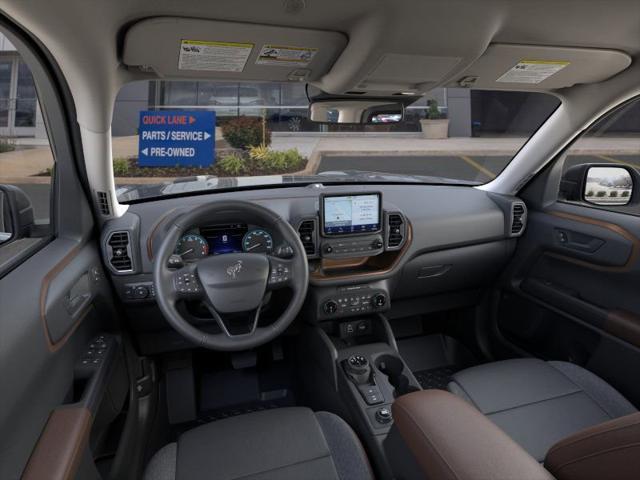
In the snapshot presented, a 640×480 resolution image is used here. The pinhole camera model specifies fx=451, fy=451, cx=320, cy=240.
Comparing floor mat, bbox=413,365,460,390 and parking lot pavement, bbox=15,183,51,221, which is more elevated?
parking lot pavement, bbox=15,183,51,221

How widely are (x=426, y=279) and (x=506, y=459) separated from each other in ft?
6.50

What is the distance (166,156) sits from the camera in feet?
7.63

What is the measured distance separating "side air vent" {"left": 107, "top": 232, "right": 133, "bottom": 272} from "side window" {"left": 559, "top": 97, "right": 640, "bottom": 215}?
261 cm

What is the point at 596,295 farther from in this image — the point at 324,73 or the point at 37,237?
the point at 37,237

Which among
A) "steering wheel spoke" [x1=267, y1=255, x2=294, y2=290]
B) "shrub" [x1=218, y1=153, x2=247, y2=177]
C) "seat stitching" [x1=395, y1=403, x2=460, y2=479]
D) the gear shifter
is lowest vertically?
the gear shifter

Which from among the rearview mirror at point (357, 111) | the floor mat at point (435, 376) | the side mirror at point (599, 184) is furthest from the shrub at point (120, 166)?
the side mirror at point (599, 184)

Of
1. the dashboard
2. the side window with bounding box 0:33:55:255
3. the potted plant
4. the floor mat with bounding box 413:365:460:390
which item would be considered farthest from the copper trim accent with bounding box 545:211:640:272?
the side window with bounding box 0:33:55:255

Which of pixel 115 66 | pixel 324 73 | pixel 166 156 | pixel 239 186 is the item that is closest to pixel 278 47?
pixel 324 73

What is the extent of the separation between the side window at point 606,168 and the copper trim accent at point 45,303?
281 centimetres

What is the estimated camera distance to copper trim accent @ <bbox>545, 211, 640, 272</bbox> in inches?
92.7

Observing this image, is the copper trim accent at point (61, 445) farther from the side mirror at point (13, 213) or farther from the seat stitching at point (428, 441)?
the seat stitching at point (428, 441)

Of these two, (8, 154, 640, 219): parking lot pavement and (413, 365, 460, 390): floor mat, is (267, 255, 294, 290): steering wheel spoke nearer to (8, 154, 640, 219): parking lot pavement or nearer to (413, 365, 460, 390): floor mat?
(8, 154, 640, 219): parking lot pavement

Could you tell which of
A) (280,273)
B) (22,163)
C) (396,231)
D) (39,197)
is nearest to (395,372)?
(396,231)

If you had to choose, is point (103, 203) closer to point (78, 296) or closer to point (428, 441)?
point (78, 296)
